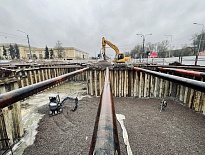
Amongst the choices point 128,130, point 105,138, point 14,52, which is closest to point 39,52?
point 14,52

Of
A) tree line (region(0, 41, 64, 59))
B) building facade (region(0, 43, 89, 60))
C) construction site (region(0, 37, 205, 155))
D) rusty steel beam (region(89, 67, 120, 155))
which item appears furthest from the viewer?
building facade (region(0, 43, 89, 60))

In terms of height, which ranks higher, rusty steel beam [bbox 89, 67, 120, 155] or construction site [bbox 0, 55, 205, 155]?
rusty steel beam [bbox 89, 67, 120, 155]

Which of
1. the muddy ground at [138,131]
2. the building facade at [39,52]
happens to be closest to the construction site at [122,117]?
the muddy ground at [138,131]

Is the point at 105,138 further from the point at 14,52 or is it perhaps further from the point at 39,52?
the point at 39,52

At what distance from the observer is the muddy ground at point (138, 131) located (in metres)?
4.50

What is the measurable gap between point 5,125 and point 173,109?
968 centimetres

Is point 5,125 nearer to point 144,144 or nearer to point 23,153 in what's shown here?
point 23,153

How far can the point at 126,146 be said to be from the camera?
4.59 metres

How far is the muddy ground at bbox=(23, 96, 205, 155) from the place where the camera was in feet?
14.8

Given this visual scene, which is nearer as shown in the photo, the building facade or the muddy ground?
the muddy ground

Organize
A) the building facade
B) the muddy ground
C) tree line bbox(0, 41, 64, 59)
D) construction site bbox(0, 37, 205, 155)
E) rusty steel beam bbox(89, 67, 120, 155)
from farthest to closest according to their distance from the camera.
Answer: the building facade → tree line bbox(0, 41, 64, 59) → the muddy ground → construction site bbox(0, 37, 205, 155) → rusty steel beam bbox(89, 67, 120, 155)

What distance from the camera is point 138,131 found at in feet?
18.0

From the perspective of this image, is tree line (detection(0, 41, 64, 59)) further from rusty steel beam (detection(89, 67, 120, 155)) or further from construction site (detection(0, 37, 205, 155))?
rusty steel beam (detection(89, 67, 120, 155))

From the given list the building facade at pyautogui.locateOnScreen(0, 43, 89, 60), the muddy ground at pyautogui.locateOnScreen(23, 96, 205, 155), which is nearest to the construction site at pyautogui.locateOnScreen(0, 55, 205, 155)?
the muddy ground at pyautogui.locateOnScreen(23, 96, 205, 155)
